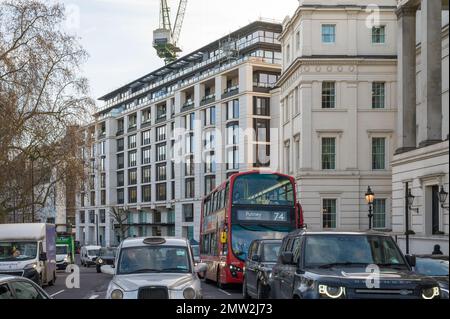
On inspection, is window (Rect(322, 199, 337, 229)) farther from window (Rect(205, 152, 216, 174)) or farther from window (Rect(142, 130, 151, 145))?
window (Rect(142, 130, 151, 145))

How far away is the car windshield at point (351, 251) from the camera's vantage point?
35.3 ft

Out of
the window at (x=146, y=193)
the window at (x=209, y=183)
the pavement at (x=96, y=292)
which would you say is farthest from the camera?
the window at (x=146, y=193)

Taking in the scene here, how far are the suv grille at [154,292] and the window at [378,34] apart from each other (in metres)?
40.9

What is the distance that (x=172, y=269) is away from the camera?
40.3 ft

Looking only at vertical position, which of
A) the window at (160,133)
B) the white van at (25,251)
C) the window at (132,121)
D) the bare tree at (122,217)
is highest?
the window at (132,121)

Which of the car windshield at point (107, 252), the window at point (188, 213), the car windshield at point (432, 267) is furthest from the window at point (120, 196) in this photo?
the car windshield at point (432, 267)

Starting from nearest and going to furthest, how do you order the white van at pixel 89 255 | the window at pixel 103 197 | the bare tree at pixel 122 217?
the white van at pixel 89 255, the bare tree at pixel 122 217, the window at pixel 103 197

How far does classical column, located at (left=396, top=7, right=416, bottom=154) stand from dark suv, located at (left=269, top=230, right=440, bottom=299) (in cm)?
2859

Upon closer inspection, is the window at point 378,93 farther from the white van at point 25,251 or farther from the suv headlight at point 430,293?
the suv headlight at point 430,293

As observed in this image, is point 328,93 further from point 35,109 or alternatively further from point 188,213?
point 188,213

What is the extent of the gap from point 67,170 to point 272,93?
129ft
